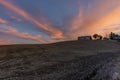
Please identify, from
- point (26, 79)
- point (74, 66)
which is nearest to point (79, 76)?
point (74, 66)

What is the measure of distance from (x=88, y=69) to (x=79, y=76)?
119 centimetres

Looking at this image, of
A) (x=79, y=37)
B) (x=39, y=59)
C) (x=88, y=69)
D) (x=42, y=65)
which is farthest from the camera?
(x=79, y=37)

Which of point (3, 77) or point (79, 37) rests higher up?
point (79, 37)

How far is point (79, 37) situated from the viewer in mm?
25359

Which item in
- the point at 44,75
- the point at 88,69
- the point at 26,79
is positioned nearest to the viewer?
the point at 26,79

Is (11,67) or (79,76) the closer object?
(79,76)

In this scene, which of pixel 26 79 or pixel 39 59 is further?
pixel 39 59

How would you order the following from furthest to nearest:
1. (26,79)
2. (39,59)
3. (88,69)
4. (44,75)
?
(39,59) < (88,69) < (44,75) < (26,79)

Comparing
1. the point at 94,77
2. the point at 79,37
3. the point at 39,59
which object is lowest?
the point at 94,77

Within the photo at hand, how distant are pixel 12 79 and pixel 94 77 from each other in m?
3.13

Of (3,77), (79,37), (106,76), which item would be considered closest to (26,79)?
(3,77)

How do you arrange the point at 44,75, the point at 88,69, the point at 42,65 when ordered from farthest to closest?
the point at 42,65
the point at 88,69
the point at 44,75

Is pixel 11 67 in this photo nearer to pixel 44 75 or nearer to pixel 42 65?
pixel 42 65

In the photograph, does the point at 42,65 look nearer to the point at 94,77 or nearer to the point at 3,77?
the point at 3,77
